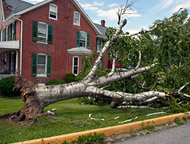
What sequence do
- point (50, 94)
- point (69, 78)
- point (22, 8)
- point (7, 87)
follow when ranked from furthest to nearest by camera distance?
point (69, 78)
point (22, 8)
point (7, 87)
point (50, 94)

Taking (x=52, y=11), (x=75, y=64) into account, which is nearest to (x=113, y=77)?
(x=75, y=64)

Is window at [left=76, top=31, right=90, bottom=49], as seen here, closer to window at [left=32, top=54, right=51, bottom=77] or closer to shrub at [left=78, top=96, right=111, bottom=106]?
window at [left=32, top=54, right=51, bottom=77]

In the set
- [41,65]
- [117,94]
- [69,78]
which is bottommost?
[69,78]

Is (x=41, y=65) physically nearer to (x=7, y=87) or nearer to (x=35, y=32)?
(x=35, y=32)

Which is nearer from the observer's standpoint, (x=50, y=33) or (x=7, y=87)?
(x=7, y=87)

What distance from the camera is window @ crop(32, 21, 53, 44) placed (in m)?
15.7

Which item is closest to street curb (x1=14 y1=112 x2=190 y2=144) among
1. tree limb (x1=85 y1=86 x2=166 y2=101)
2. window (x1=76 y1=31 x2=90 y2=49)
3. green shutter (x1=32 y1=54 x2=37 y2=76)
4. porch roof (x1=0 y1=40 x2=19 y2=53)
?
tree limb (x1=85 y1=86 x2=166 y2=101)

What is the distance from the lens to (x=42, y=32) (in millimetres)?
16422

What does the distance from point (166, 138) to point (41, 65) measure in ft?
43.9

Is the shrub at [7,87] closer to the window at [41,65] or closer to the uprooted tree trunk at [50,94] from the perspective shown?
the window at [41,65]

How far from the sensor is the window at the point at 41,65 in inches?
621

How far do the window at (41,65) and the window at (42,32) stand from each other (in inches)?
54.2

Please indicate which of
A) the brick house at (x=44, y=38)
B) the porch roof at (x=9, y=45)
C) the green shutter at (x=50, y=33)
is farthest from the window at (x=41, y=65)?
the porch roof at (x=9, y=45)

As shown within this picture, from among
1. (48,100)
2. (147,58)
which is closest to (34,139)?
(48,100)
